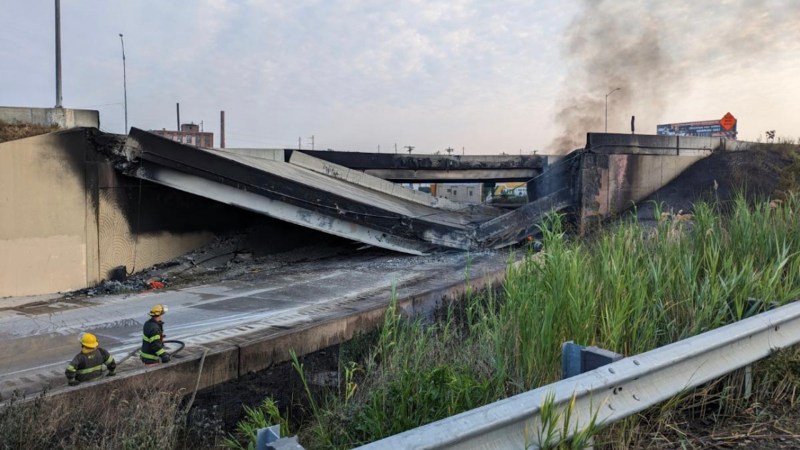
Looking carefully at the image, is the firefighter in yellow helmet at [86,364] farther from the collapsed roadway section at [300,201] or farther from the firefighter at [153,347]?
the collapsed roadway section at [300,201]

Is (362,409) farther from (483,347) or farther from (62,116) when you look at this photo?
(62,116)

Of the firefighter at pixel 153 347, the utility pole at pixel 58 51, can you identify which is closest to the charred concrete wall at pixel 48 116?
the utility pole at pixel 58 51

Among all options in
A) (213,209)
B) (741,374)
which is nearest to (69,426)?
(741,374)

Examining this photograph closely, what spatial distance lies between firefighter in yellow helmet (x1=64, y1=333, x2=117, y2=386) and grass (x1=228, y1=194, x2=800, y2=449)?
2601 millimetres

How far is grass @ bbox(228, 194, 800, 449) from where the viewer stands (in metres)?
2.67

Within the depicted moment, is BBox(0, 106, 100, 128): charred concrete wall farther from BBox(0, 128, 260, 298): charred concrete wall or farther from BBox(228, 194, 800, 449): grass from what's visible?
BBox(228, 194, 800, 449): grass

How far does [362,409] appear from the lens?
2.98m

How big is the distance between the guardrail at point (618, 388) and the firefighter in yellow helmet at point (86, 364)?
13.9ft

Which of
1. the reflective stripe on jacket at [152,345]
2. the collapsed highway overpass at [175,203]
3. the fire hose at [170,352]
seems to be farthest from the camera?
the collapsed highway overpass at [175,203]

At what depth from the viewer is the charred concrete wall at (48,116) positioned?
16.0 m

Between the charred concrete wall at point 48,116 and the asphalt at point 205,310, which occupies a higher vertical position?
the charred concrete wall at point 48,116

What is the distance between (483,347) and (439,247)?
1003cm

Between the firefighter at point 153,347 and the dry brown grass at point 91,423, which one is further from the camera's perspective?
the firefighter at point 153,347

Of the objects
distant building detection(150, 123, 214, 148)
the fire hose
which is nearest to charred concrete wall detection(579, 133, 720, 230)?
the fire hose
